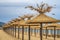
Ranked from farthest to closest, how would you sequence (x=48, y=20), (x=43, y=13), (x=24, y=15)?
1. (x=24, y=15)
2. (x=43, y=13)
3. (x=48, y=20)

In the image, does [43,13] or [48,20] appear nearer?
[48,20]

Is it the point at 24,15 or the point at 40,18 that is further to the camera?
the point at 24,15

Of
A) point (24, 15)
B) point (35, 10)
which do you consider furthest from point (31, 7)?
point (24, 15)

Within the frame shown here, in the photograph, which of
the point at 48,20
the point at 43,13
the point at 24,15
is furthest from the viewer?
the point at 24,15

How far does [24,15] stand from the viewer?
29.0 m

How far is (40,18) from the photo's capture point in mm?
17688

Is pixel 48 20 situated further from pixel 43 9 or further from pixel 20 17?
pixel 20 17

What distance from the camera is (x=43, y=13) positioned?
18.3 metres

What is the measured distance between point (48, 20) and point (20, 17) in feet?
44.2

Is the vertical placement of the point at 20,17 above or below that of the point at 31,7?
below

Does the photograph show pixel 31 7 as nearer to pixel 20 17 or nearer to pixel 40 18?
pixel 40 18

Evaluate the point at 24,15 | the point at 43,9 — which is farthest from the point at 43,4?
the point at 24,15

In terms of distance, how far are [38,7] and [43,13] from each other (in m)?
0.58

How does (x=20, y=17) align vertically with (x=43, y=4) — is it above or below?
below
